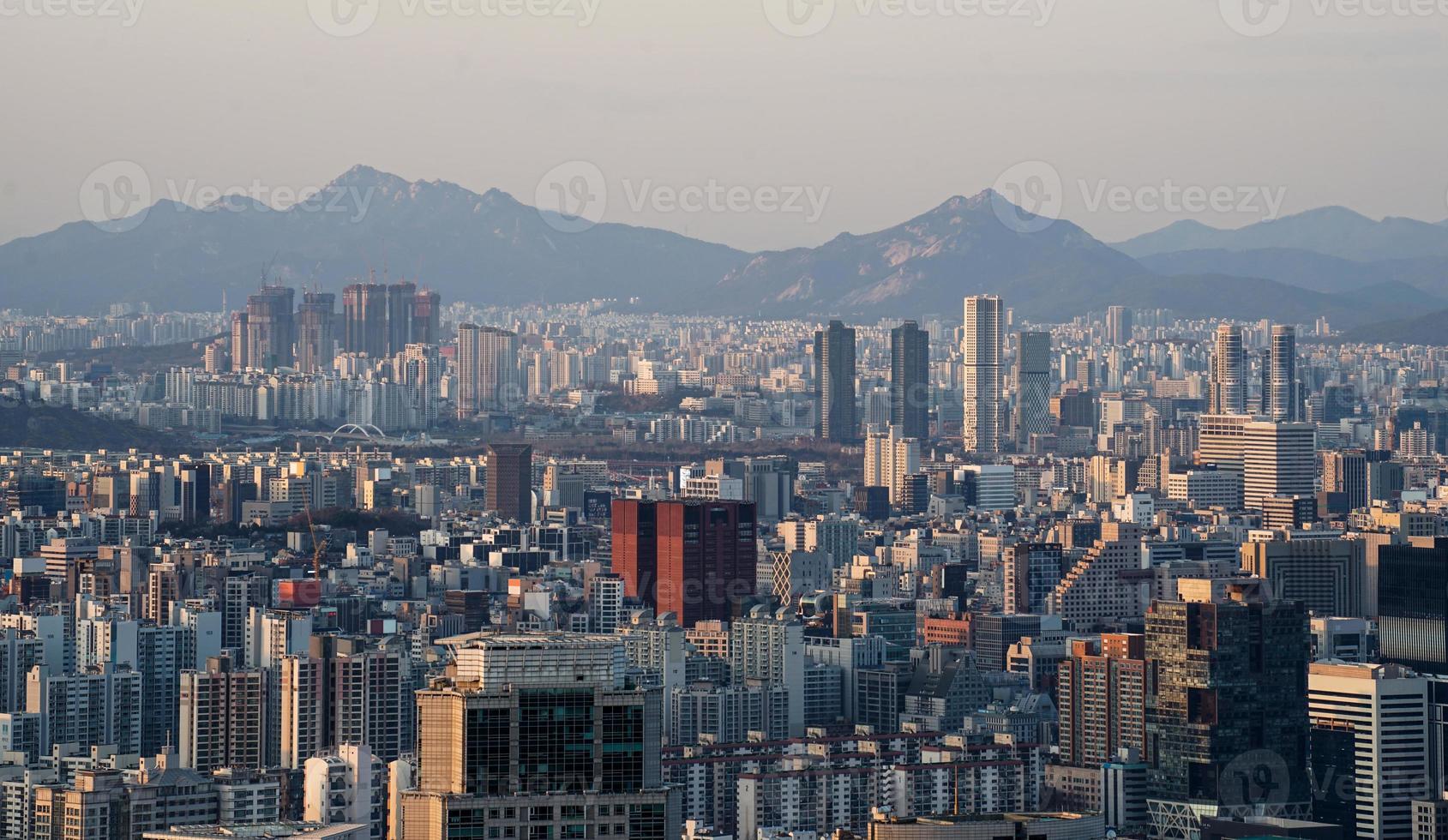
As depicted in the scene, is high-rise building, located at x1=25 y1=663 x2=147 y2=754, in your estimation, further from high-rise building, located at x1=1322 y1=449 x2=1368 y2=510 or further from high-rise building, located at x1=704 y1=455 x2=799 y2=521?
high-rise building, located at x1=1322 y1=449 x2=1368 y2=510

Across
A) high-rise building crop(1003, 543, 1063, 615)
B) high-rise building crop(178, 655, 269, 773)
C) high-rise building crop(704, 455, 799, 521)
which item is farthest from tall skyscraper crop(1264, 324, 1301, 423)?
high-rise building crop(178, 655, 269, 773)

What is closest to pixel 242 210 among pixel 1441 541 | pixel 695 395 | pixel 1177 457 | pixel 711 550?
pixel 695 395

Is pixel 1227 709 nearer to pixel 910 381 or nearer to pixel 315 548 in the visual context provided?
pixel 315 548

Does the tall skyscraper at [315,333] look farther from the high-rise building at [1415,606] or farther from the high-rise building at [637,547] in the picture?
the high-rise building at [1415,606]

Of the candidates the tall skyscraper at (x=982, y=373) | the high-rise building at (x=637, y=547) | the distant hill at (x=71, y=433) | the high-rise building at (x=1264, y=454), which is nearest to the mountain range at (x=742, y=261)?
the tall skyscraper at (x=982, y=373)

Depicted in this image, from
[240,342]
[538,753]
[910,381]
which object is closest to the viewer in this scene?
[538,753]

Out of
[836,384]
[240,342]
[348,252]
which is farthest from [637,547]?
[348,252]

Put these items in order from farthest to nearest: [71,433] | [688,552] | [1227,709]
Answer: [71,433] < [688,552] < [1227,709]

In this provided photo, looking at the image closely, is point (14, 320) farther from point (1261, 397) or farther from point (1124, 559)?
point (1124, 559)
